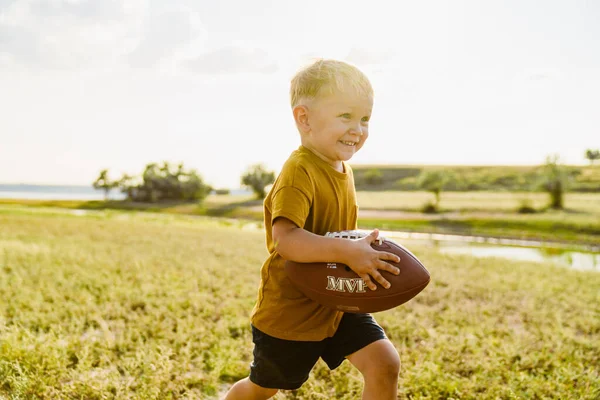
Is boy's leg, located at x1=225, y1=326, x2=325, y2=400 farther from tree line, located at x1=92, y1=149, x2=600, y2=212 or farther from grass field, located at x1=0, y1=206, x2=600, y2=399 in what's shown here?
tree line, located at x1=92, y1=149, x2=600, y2=212

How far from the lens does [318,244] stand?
2232 millimetres

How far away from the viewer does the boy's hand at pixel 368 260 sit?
2.21 meters

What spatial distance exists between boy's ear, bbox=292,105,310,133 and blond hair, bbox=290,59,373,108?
0.03m

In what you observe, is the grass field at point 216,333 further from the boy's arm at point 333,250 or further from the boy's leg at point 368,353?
the boy's arm at point 333,250

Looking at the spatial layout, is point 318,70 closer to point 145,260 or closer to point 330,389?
point 330,389

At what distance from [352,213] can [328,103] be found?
2.27ft

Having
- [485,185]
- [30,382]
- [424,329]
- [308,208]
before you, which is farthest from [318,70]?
[485,185]

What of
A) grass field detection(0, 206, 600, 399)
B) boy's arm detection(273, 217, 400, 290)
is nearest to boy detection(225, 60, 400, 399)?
boy's arm detection(273, 217, 400, 290)

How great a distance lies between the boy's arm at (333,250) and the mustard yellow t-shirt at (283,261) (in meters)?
0.14

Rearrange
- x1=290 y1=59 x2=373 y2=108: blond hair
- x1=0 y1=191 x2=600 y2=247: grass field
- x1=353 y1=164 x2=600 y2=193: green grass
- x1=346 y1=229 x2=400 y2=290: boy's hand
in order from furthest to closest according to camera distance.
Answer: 1. x1=353 y1=164 x2=600 y2=193: green grass
2. x1=0 y1=191 x2=600 y2=247: grass field
3. x1=290 y1=59 x2=373 y2=108: blond hair
4. x1=346 y1=229 x2=400 y2=290: boy's hand

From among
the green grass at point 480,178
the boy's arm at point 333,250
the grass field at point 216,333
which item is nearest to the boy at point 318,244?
the boy's arm at point 333,250

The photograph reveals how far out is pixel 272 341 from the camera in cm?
257

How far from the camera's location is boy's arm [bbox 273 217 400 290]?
221 cm

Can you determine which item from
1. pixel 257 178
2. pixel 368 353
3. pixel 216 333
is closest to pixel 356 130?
pixel 368 353
